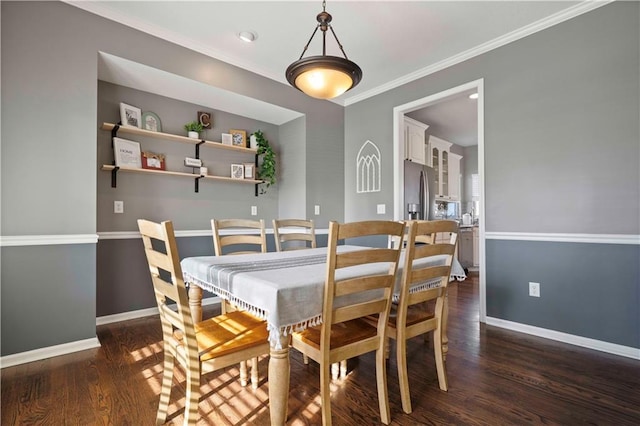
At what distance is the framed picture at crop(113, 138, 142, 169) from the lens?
2.90 metres

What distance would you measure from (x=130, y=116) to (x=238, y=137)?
115 centimetres

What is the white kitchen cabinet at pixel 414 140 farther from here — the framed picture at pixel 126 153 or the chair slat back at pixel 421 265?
the framed picture at pixel 126 153

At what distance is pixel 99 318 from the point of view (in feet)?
9.25

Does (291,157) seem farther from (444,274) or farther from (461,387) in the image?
(461,387)

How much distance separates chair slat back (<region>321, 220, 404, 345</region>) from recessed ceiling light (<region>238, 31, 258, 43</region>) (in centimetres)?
235

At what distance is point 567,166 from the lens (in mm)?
2518

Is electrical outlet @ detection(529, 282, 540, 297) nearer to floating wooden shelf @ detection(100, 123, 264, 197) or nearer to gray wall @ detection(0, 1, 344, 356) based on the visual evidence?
floating wooden shelf @ detection(100, 123, 264, 197)

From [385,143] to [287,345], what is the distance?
124 inches

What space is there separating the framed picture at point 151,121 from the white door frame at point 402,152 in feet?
8.77

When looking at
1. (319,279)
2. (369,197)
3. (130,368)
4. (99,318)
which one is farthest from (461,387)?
(99,318)

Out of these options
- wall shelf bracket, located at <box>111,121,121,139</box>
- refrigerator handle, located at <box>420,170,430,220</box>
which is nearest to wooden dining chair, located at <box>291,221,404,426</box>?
wall shelf bracket, located at <box>111,121,121,139</box>

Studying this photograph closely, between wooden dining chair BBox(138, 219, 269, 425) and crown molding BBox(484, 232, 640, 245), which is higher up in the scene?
crown molding BBox(484, 232, 640, 245)

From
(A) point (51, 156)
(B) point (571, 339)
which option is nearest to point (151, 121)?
(A) point (51, 156)

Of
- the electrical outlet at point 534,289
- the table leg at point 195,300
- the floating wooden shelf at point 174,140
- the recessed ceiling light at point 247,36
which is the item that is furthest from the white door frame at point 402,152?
the table leg at point 195,300
